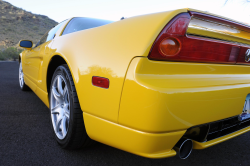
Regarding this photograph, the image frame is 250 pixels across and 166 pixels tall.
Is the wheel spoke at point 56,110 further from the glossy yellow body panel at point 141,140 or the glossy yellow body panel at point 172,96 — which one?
the glossy yellow body panel at point 172,96

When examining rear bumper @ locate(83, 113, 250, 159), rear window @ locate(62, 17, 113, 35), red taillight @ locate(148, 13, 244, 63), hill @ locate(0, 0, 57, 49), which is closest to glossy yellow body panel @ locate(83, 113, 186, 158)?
rear bumper @ locate(83, 113, 250, 159)

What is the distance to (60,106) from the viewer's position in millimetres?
1846

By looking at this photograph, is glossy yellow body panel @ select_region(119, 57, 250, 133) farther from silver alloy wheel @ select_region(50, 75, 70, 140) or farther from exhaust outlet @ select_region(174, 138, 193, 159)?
silver alloy wheel @ select_region(50, 75, 70, 140)

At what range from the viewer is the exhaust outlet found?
1158 millimetres

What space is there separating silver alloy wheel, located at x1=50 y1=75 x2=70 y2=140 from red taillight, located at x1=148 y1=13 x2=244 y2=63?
93 cm

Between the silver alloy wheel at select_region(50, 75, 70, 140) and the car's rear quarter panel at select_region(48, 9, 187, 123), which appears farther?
the silver alloy wheel at select_region(50, 75, 70, 140)

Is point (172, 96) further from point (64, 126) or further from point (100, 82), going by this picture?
point (64, 126)

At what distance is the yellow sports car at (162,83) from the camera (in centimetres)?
104

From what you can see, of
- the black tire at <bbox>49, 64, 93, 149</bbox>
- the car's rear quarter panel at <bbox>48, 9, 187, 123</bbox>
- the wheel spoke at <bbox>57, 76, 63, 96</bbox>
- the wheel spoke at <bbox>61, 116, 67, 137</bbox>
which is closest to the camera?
the car's rear quarter panel at <bbox>48, 9, 187, 123</bbox>

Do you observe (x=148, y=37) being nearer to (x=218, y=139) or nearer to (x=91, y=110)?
(x=91, y=110)

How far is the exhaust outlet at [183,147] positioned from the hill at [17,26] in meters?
30.9

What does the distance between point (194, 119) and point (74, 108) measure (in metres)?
0.87

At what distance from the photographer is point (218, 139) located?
1361mm

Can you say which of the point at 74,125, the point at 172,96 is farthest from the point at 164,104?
the point at 74,125
